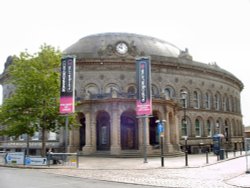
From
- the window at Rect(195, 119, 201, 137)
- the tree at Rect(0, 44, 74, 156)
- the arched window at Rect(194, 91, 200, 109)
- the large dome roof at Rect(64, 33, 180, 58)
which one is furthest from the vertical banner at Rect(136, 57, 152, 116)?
the window at Rect(195, 119, 201, 137)

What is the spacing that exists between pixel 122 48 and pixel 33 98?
15.6 meters

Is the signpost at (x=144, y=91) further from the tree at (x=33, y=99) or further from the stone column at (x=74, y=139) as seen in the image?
the stone column at (x=74, y=139)

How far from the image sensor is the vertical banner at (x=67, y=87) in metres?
25.2

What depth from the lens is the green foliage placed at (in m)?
26.7

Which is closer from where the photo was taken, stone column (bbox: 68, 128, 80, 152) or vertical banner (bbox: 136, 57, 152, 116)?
vertical banner (bbox: 136, 57, 152, 116)

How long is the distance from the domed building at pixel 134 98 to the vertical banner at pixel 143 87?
4220 millimetres

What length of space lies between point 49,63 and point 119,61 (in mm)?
12170

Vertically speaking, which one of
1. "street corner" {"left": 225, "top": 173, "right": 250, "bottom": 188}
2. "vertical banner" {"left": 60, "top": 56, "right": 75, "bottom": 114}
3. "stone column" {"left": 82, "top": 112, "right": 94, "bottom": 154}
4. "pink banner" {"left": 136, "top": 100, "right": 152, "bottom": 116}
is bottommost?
"street corner" {"left": 225, "top": 173, "right": 250, "bottom": 188}

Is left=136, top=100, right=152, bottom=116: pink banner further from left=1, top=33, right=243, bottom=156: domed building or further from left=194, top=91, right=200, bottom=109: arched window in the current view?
left=194, top=91, right=200, bottom=109: arched window

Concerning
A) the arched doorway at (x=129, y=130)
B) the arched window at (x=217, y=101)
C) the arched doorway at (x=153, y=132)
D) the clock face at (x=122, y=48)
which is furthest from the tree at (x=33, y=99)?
the arched window at (x=217, y=101)

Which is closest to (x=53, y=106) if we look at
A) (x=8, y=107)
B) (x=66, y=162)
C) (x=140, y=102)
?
(x=8, y=107)

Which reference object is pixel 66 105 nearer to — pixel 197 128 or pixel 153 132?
pixel 153 132

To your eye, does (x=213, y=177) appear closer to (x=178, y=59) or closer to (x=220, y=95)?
(x=178, y=59)

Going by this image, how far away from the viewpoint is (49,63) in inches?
1121
